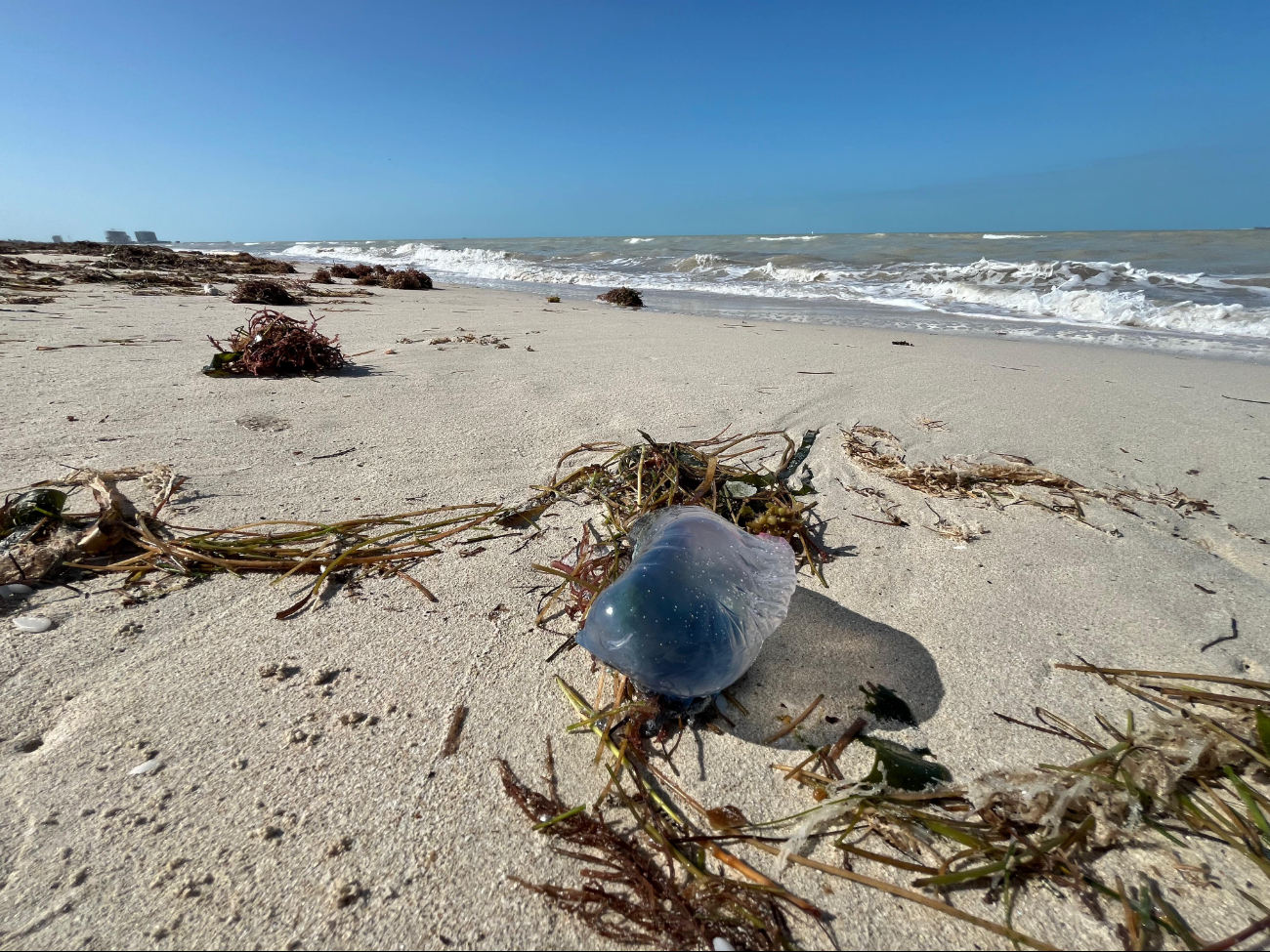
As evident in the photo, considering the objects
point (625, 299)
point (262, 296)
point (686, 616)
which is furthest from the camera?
point (625, 299)

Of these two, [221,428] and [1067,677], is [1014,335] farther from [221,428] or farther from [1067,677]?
[221,428]

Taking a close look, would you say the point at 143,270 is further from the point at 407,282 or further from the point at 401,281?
the point at 407,282

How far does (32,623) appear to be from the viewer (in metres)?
1.17

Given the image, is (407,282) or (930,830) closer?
(930,830)

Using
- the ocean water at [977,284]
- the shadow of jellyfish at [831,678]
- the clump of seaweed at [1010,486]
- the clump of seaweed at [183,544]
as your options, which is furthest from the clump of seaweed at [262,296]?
the shadow of jellyfish at [831,678]

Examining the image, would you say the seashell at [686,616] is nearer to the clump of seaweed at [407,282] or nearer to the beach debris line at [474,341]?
the beach debris line at [474,341]

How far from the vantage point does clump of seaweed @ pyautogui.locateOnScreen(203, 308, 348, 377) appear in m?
2.96

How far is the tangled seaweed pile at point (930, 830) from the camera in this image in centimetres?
76

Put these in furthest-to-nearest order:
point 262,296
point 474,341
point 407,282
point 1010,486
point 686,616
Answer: point 407,282 < point 262,296 < point 474,341 < point 1010,486 < point 686,616

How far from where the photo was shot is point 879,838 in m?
0.86

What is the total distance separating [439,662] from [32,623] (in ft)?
2.67

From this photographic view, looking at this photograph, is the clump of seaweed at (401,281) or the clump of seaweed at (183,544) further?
the clump of seaweed at (401,281)

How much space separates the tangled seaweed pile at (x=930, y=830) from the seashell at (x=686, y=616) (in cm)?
10

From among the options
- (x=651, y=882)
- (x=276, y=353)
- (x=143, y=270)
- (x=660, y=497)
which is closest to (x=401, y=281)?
(x=143, y=270)
